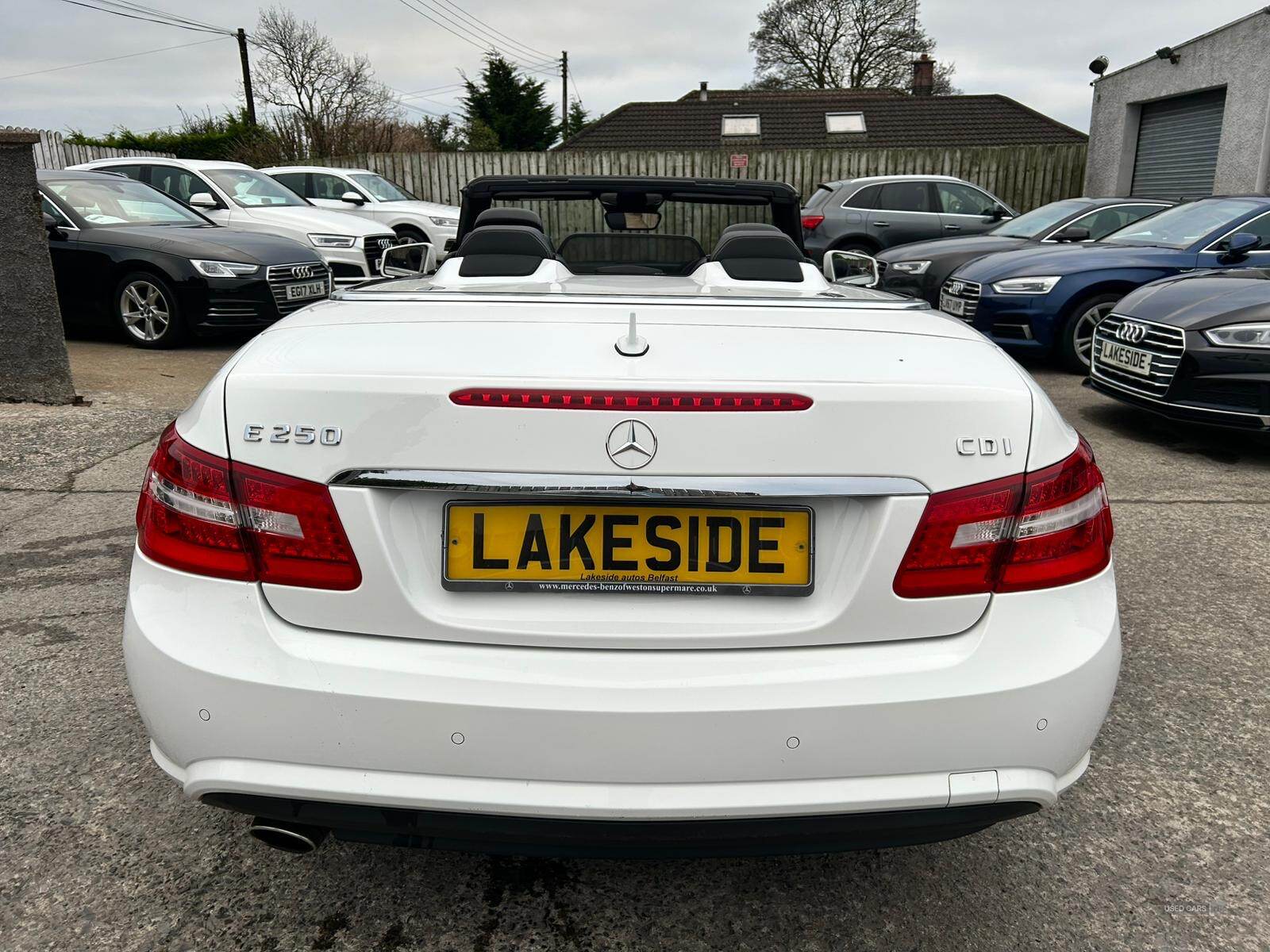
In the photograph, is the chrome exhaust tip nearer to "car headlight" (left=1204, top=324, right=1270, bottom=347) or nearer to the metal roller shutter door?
"car headlight" (left=1204, top=324, right=1270, bottom=347)

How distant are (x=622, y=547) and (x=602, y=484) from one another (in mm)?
113

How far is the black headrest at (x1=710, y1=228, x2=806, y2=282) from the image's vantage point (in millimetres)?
3018

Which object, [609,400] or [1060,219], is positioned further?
[1060,219]

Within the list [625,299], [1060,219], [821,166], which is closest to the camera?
[625,299]

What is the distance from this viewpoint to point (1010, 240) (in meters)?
9.72

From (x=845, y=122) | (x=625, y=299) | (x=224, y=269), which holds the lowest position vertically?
(x=224, y=269)

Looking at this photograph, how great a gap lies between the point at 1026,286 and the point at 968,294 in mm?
448

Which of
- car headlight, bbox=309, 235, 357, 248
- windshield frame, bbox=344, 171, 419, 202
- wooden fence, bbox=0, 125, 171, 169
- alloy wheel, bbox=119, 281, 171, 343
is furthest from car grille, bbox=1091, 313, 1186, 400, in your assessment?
wooden fence, bbox=0, 125, 171, 169

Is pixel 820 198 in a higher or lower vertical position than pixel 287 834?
higher

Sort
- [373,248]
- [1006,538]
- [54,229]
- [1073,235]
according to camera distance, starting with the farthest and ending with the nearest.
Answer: [373,248], [1073,235], [54,229], [1006,538]

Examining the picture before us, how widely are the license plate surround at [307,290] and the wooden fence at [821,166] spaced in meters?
10.2

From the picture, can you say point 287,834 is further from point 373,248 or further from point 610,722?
point 373,248

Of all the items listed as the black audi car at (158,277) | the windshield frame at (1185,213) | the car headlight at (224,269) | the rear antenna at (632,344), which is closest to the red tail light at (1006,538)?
the rear antenna at (632,344)

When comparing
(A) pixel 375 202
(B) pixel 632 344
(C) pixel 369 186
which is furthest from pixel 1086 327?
(C) pixel 369 186
